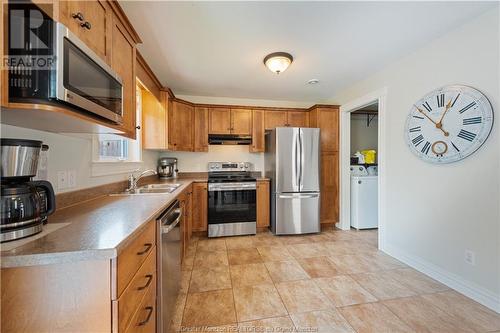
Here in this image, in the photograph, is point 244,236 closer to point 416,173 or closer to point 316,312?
point 316,312

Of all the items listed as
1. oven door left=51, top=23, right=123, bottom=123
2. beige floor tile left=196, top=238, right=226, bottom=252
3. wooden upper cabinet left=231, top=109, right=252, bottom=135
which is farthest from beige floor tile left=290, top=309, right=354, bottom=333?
wooden upper cabinet left=231, top=109, right=252, bottom=135

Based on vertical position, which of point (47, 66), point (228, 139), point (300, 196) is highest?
point (228, 139)

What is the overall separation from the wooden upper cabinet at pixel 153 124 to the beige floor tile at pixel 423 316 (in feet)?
10.1

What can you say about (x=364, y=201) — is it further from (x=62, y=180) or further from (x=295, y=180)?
(x=62, y=180)

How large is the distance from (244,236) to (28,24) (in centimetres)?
316

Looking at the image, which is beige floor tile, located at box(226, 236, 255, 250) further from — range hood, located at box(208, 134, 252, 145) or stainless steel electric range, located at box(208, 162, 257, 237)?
range hood, located at box(208, 134, 252, 145)

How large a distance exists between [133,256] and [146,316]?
1.28 ft

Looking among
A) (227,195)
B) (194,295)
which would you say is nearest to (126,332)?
(194,295)

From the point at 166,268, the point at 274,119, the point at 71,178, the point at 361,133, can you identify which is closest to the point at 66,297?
the point at 166,268

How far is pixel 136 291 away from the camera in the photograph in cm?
94

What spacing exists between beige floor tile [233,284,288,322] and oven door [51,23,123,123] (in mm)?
1687

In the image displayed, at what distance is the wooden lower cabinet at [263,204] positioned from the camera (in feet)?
11.3

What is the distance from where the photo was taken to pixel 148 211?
4.08 ft

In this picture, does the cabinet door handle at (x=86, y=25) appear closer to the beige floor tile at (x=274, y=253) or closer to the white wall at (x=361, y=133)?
the beige floor tile at (x=274, y=253)
